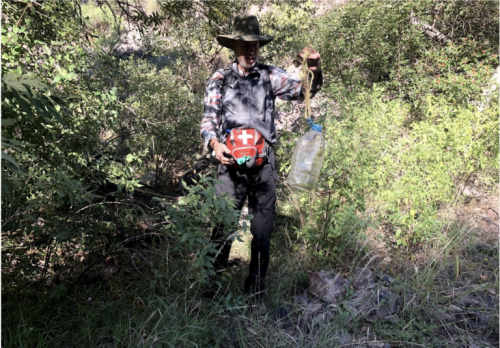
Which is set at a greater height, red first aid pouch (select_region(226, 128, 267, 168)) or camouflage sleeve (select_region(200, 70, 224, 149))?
camouflage sleeve (select_region(200, 70, 224, 149))

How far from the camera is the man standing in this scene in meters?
2.42

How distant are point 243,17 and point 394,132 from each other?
331 centimetres

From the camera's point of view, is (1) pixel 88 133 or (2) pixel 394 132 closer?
(1) pixel 88 133

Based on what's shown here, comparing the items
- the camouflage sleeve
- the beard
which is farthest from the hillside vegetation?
the beard

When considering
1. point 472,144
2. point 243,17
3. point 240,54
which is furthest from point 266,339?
point 472,144

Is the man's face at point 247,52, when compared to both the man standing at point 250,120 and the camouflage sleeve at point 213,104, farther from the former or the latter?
the camouflage sleeve at point 213,104

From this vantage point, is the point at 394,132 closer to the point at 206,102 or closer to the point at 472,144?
the point at 472,144

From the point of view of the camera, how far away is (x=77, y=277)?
2676mm

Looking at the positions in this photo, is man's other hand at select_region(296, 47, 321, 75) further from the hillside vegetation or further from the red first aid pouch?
the hillside vegetation

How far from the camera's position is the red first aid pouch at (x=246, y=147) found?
2.34 meters

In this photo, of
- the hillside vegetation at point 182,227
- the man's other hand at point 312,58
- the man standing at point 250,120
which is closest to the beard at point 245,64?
the man standing at point 250,120

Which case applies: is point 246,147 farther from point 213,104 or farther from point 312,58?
point 312,58

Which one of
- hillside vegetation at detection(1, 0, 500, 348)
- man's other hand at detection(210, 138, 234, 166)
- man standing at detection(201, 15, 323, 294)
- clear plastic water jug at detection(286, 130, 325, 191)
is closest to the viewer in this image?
hillside vegetation at detection(1, 0, 500, 348)

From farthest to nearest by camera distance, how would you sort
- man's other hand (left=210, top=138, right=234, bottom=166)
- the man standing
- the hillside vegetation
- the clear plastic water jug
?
the clear plastic water jug, the man standing, man's other hand (left=210, top=138, right=234, bottom=166), the hillside vegetation
